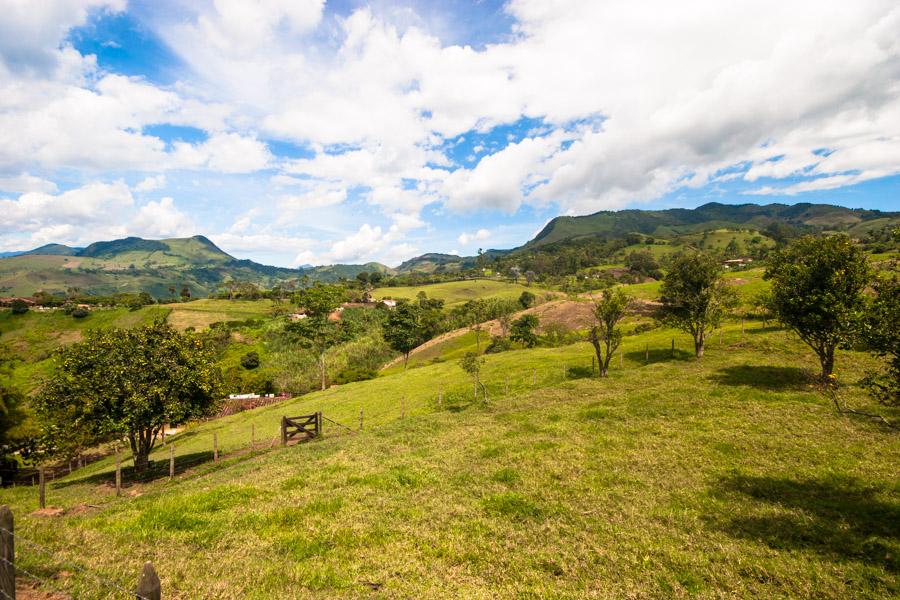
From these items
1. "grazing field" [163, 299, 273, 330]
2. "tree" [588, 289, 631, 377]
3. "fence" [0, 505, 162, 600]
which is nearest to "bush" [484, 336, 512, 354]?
"tree" [588, 289, 631, 377]

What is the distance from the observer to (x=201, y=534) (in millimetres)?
11984

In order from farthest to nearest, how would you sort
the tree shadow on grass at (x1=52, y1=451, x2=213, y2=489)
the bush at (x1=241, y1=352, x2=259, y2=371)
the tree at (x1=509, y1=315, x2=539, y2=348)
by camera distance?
the bush at (x1=241, y1=352, x2=259, y2=371)
the tree at (x1=509, y1=315, x2=539, y2=348)
the tree shadow on grass at (x1=52, y1=451, x2=213, y2=489)

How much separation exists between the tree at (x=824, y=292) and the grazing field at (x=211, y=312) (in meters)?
155

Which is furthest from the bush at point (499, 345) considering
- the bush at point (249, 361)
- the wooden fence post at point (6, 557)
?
the wooden fence post at point (6, 557)

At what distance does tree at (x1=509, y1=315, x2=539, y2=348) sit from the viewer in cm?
8069

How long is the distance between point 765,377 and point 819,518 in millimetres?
23221

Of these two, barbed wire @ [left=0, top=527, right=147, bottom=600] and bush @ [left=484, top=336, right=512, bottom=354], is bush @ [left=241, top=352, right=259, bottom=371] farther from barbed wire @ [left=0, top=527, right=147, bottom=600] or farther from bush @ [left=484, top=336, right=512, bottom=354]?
barbed wire @ [left=0, top=527, right=147, bottom=600]

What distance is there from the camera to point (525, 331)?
270 ft

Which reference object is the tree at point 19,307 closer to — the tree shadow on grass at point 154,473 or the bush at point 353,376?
the bush at point 353,376

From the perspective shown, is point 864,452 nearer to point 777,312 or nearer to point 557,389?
point 777,312

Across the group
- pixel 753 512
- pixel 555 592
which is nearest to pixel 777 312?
pixel 753 512

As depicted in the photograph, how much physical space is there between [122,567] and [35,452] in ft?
159

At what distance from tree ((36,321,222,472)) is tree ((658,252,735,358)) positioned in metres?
46.1

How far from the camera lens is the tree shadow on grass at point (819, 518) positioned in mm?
10352
